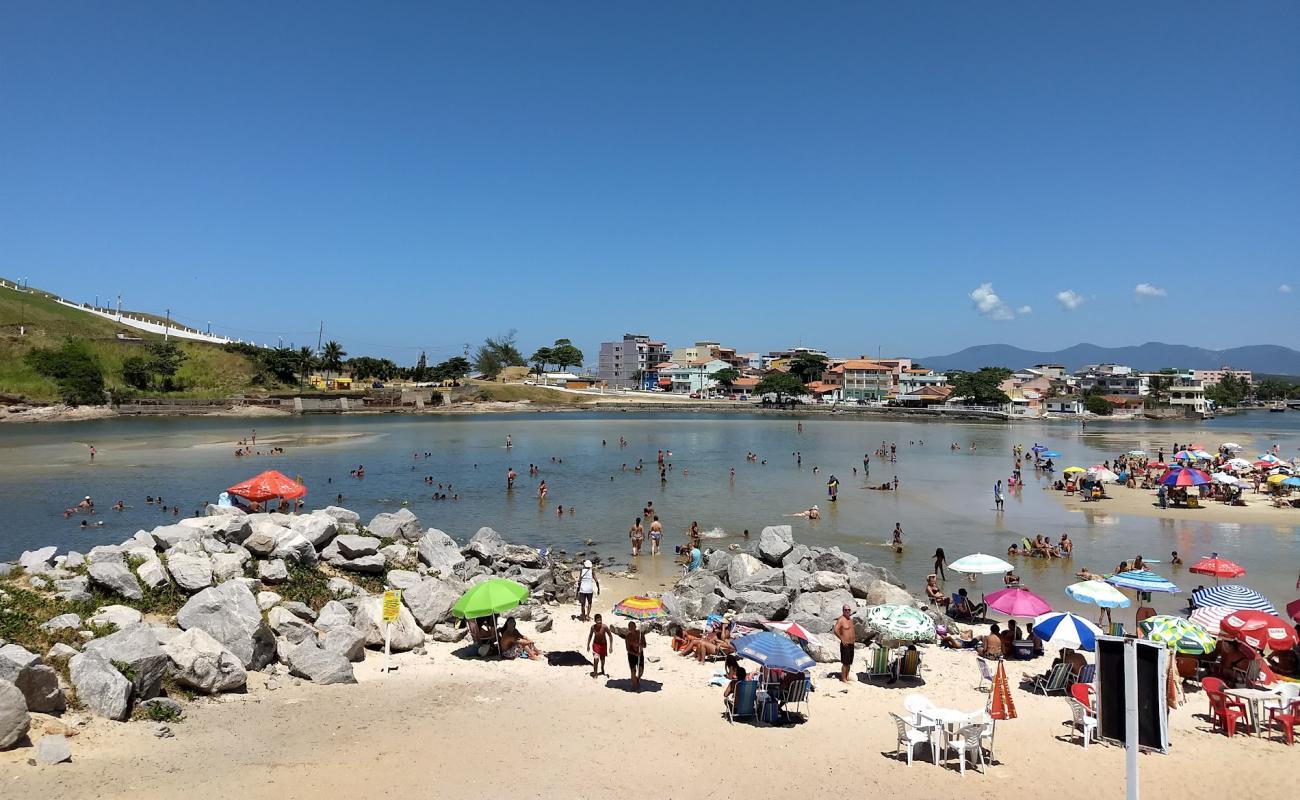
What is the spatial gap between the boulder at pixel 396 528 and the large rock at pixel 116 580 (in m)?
7.60

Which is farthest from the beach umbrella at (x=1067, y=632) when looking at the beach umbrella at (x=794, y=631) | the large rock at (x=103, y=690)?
the large rock at (x=103, y=690)

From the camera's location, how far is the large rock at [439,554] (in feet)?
61.5

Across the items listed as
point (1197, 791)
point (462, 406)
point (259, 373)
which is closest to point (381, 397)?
point (462, 406)

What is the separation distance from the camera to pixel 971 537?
2644cm

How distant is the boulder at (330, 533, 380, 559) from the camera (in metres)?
16.8

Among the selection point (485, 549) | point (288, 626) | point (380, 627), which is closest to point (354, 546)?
point (485, 549)

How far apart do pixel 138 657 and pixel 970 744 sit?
1083 cm

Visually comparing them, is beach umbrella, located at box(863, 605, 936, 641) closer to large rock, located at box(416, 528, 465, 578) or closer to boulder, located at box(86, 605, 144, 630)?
large rock, located at box(416, 528, 465, 578)

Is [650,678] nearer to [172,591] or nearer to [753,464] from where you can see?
[172,591]

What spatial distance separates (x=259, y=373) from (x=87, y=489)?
291 ft

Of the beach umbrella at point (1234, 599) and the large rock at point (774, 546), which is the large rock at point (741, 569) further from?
the beach umbrella at point (1234, 599)

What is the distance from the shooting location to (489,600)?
42.6ft

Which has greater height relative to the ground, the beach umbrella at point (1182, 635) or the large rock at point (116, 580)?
the large rock at point (116, 580)

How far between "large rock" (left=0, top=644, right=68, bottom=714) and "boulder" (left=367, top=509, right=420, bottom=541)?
12.0 meters
